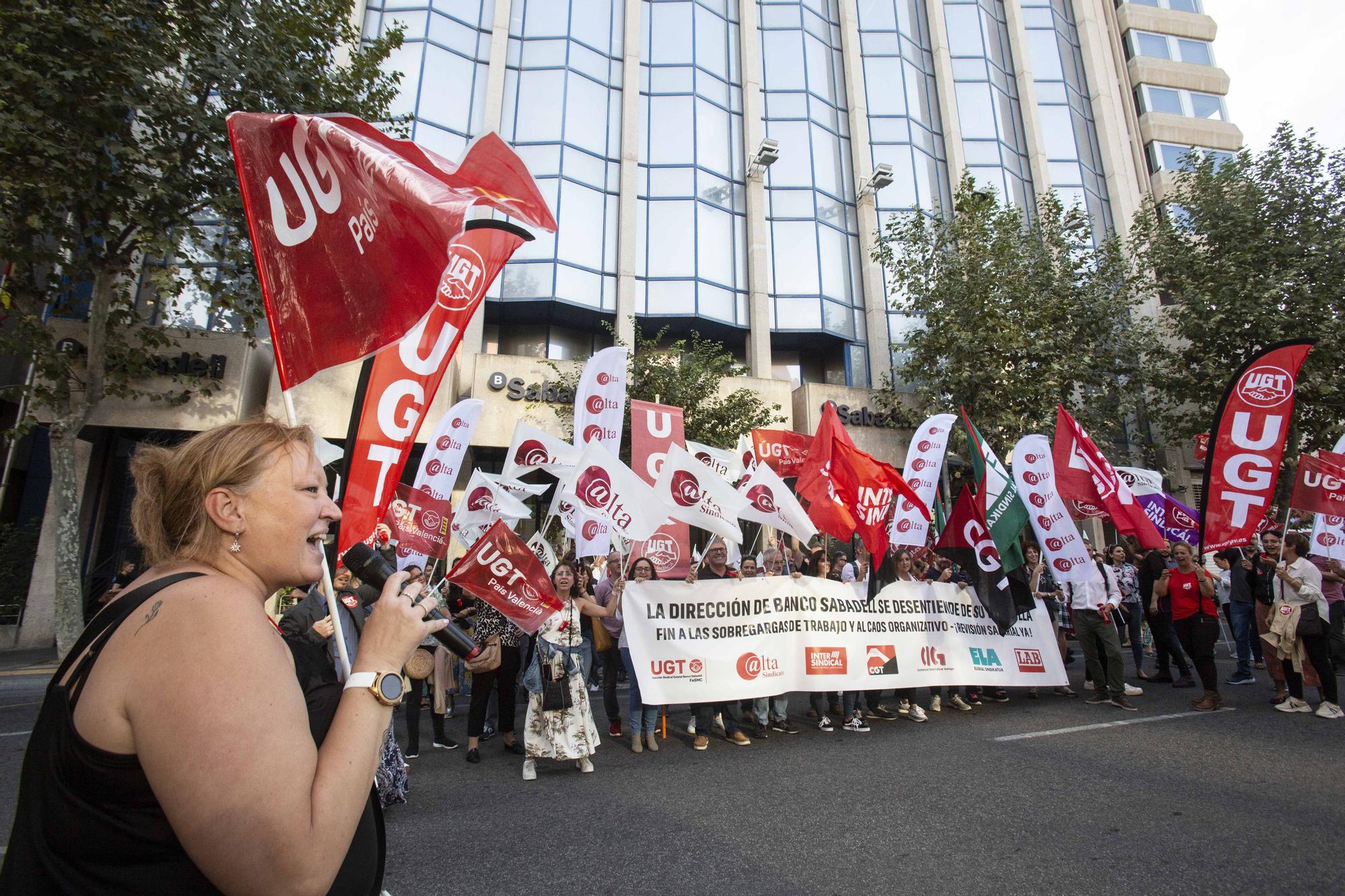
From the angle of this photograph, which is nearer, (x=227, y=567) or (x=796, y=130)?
(x=227, y=567)

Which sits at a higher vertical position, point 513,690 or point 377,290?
point 377,290

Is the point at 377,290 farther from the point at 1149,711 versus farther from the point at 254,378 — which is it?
the point at 254,378

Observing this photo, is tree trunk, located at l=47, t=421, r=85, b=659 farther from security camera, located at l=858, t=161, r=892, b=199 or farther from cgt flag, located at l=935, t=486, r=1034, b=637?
security camera, located at l=858, t=161, r=892, b=199

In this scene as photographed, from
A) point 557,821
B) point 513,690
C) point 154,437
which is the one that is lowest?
point 557,821

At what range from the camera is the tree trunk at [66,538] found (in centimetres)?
1165

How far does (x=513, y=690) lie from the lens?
7625 millimetres

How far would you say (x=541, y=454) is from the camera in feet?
37.8

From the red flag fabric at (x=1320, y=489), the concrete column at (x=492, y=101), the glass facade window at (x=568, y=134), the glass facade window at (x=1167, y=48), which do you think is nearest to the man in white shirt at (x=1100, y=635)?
the red flag fabric at (x=1320, y=489)

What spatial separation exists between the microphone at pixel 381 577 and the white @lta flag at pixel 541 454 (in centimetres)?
903

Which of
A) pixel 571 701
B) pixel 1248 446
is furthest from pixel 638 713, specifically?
pixel 1248 446

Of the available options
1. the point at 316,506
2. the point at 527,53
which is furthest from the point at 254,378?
the point at 316,506

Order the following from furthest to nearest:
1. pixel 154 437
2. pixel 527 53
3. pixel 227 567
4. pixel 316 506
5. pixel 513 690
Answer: pixel 527 53
pixel 154 437
pixel 513 690
pixel 316 506
pixel 227 567

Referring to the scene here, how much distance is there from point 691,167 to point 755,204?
2.49 metres

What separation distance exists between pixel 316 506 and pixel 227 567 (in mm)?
225
